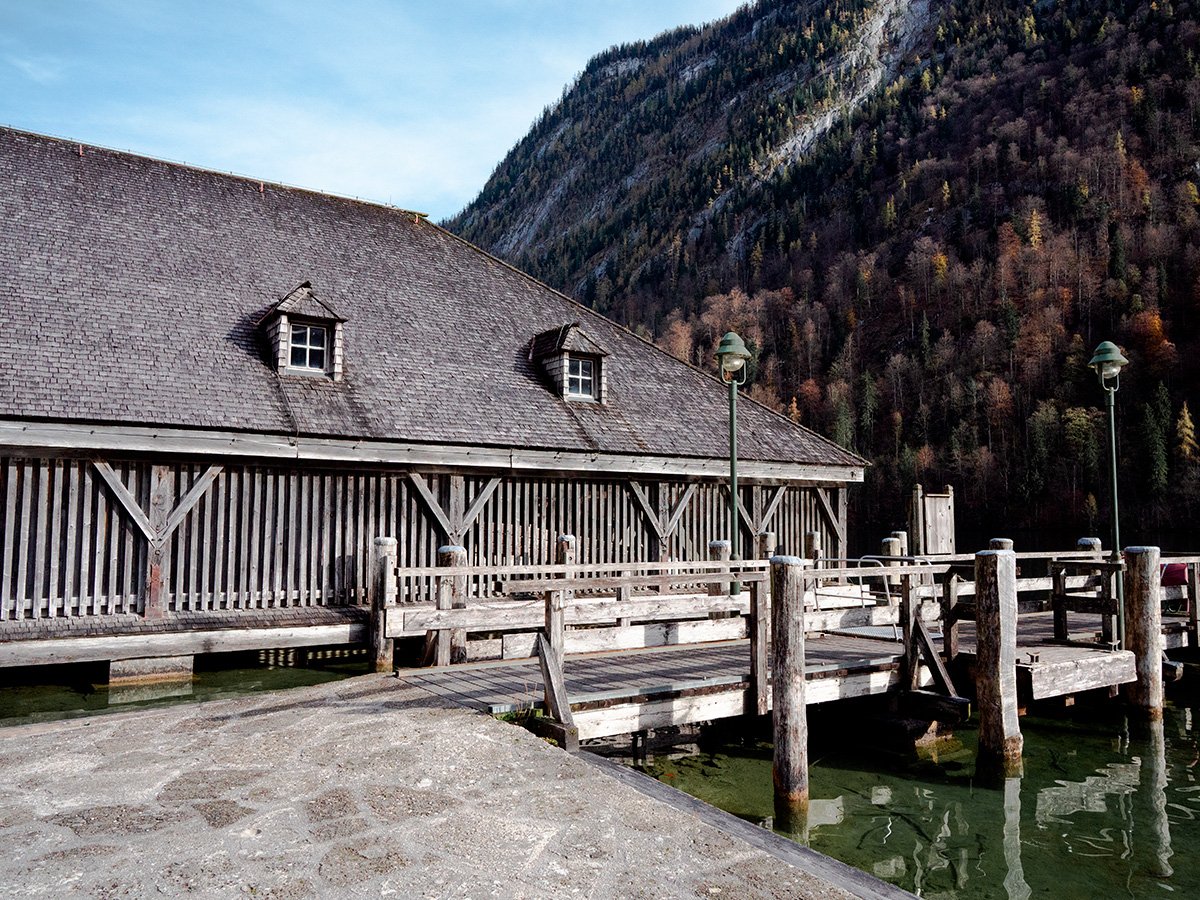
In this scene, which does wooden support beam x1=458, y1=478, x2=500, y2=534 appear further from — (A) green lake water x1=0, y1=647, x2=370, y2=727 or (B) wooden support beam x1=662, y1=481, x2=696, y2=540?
(B) wooden support beam x1=662, y1=481, x2=696, y2=540

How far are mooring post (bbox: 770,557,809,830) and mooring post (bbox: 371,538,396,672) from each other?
188 inches

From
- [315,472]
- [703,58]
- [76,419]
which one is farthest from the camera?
[703,58]

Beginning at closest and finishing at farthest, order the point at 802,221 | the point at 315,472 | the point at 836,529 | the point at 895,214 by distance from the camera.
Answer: the point at 315,472 < the point at 836,529 < the point at 895,214 < the point at 802,221

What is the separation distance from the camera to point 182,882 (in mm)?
4055

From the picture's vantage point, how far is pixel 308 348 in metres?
13.8

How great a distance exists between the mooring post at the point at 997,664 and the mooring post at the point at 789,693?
8.18ft

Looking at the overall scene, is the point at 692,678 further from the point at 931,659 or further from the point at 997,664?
the point at 997,664

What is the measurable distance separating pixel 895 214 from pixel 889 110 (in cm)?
2612

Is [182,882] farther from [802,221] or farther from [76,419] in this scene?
[802,221]

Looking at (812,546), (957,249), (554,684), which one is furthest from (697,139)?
(554,684)

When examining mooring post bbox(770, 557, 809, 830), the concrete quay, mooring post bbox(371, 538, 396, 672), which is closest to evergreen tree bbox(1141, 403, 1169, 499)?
mooring post bbox(770, 557, 809, 830)

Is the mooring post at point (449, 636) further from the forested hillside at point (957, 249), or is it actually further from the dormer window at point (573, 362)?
the forested hillside at point (957, 249)

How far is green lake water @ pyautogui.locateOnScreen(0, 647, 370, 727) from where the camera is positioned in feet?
31.9

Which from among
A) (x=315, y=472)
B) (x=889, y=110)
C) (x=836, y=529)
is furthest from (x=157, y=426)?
(x=889, y=110)
